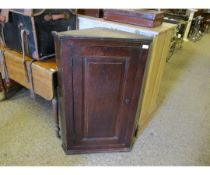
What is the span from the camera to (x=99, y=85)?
1269mm

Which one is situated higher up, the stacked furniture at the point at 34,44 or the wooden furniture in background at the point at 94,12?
the wooden furniture in background at the point at 94,12

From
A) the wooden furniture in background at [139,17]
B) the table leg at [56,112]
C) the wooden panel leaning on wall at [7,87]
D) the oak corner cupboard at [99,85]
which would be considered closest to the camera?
the oak corner cupboard at [99,85]

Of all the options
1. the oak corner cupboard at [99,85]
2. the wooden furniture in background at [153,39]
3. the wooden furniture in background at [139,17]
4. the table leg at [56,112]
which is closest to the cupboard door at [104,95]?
the oak corner cupboard at [99,85]

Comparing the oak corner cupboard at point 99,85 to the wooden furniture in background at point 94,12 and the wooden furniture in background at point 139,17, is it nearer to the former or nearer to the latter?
the wooden furniture in background at point 139,17

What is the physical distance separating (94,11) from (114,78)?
2.26 ft

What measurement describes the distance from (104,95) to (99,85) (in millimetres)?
92

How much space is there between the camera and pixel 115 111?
1.42 meters

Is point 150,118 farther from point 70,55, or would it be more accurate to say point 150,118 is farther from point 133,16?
point 70,55

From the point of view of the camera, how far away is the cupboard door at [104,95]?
3.77ft

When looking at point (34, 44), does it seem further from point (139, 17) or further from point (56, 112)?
point (139, 17)

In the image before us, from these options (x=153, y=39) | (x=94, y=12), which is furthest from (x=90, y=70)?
(x=94, y=12)

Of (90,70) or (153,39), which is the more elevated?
(153,39)

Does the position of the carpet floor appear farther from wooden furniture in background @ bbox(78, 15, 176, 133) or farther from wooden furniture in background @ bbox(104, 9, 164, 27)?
wooden furniture in background @ bbox(104, 9, 164, 27)
